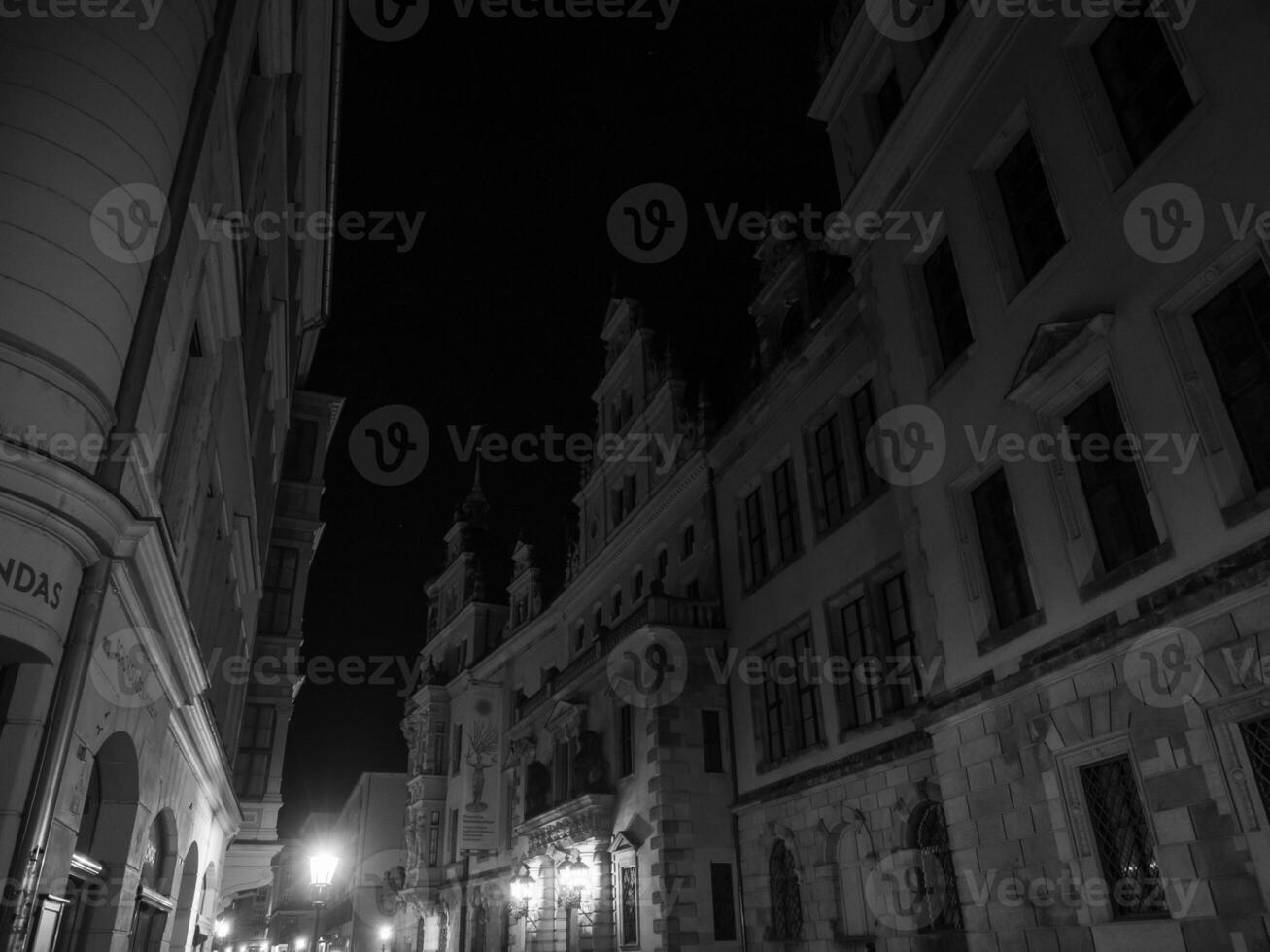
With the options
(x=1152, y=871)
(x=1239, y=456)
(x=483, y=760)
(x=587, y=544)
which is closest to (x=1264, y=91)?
(x=1239, y=456)

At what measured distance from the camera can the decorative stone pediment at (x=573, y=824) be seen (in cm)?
2691

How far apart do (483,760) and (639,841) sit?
→ 1789 centimetres

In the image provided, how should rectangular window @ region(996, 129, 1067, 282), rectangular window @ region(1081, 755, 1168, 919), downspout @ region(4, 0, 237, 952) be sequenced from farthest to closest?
1. rectangular window @ region(996, 129, 1067, 282)
2. rectangular window @ region(1081, 755, 1168, 919)
3. downspout @ region(4, 0, 237, 952)

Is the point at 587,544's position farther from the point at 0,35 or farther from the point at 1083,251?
the point at 0,35
